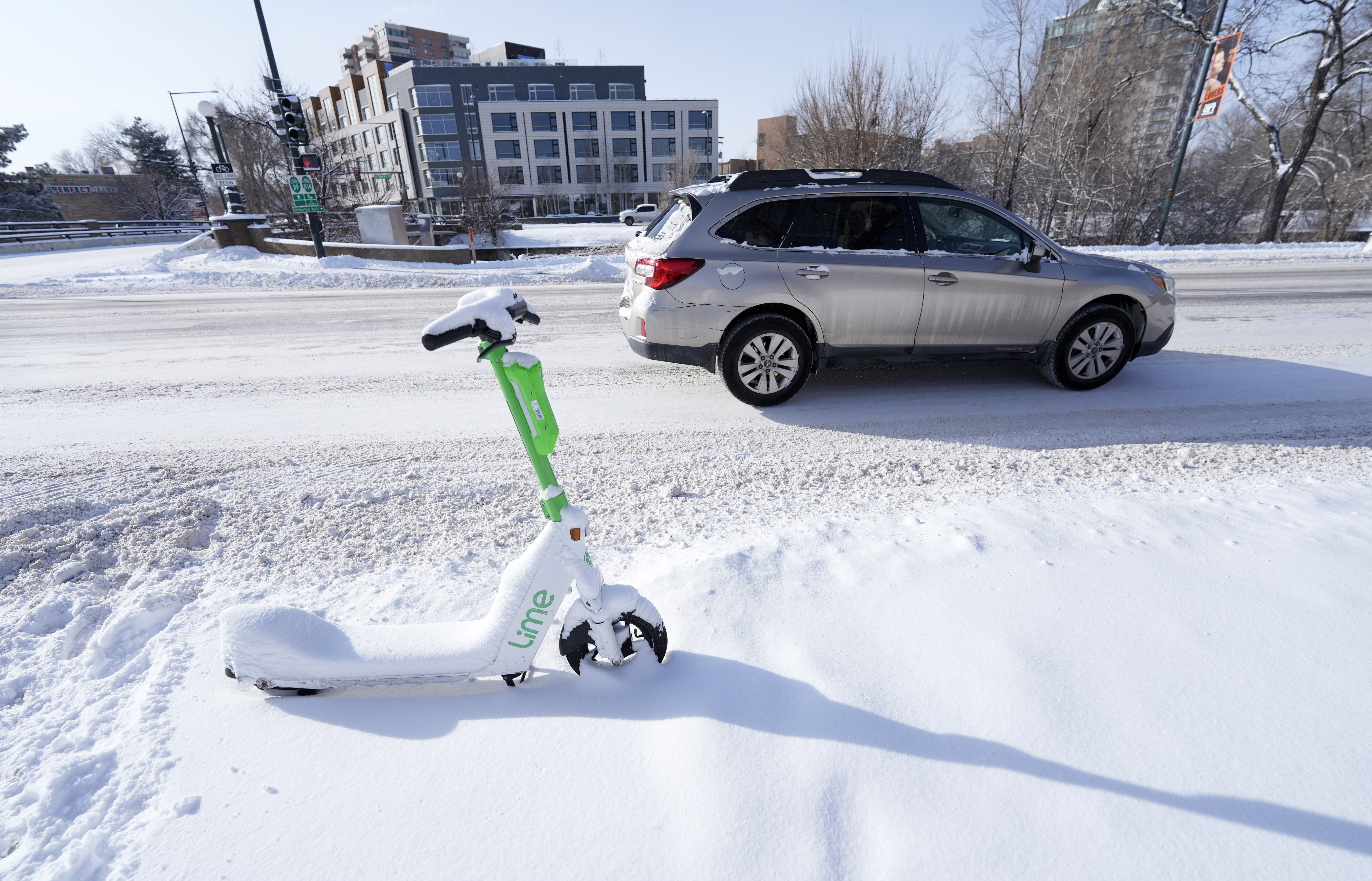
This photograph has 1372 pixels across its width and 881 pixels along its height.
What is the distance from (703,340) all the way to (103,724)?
13.5 feet

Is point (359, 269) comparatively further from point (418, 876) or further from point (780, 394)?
point (418, 876)

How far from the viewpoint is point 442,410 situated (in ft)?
16.7

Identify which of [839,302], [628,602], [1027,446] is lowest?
[1027,446]

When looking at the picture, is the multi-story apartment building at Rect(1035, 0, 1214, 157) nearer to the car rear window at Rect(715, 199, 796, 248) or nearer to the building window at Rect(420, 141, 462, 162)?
the car rear window at Rect(715, 199, 796, 248)

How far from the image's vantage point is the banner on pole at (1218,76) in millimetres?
16188

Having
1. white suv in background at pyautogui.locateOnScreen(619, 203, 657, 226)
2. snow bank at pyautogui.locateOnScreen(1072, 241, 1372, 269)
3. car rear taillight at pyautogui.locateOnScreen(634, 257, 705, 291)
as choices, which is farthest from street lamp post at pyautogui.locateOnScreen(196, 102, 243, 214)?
snow bank at pyautogui.locateOnScreen(1072, 241, 1372, 269)

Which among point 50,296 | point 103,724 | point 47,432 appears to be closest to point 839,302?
point 103,724

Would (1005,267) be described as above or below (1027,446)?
above

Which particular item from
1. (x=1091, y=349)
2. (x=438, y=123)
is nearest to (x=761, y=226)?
(x=1091, y=349)

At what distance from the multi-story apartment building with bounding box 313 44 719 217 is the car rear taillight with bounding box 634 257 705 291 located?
60.1m

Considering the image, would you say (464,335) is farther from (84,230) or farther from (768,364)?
(84,230)

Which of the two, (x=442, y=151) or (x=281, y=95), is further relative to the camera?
(x=442, y=151)

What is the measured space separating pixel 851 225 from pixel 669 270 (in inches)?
64.2

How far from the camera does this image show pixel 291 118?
14.0 meters
